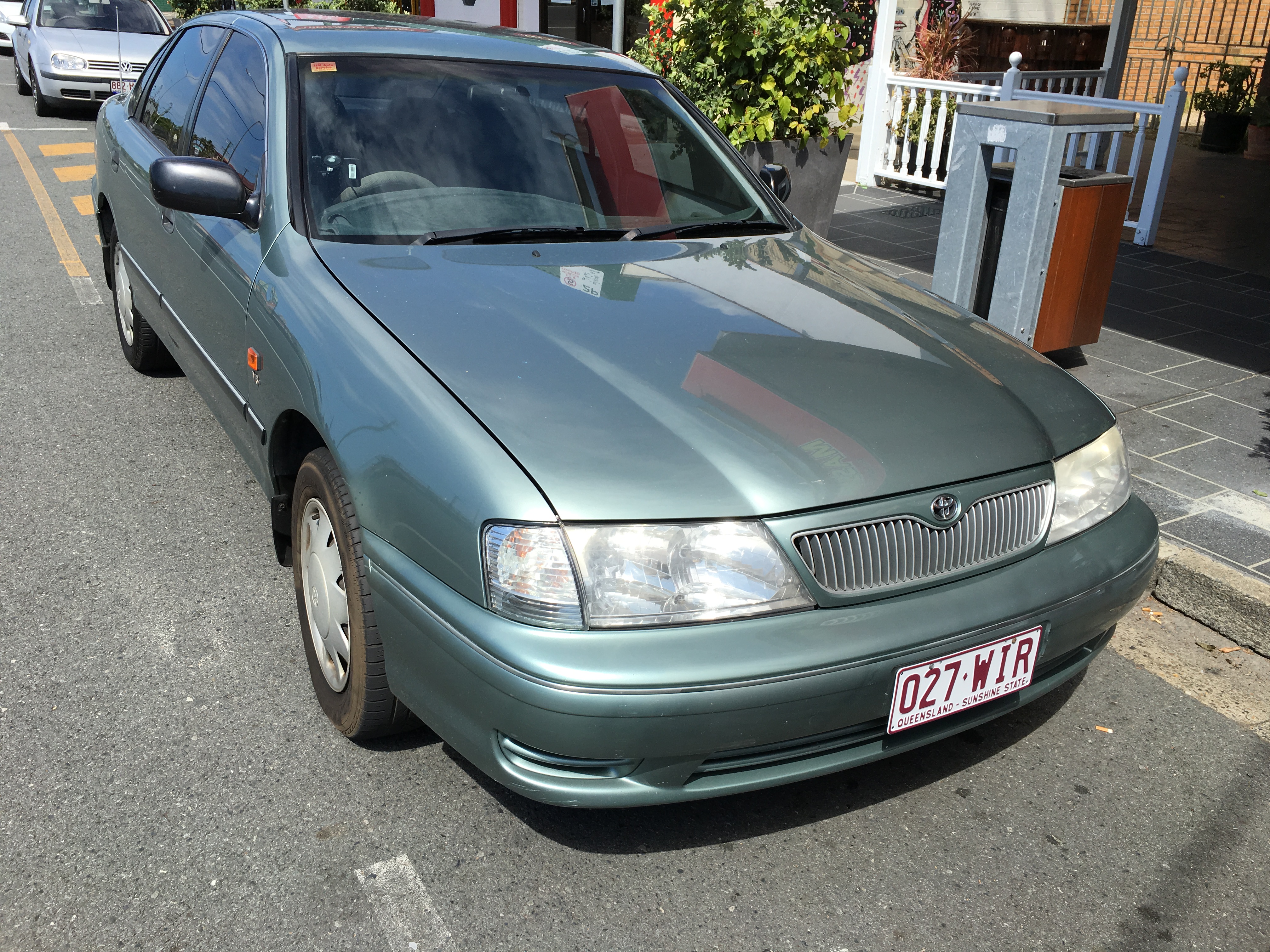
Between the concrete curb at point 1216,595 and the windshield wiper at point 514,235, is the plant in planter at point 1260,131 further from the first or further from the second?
the windshield wiper at point 514,235

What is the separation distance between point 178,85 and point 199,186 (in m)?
1.66

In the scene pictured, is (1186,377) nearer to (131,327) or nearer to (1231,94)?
(131,327)

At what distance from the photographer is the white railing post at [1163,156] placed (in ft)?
26.7

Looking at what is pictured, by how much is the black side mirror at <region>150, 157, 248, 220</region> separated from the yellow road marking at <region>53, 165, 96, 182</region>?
7828 millimetres

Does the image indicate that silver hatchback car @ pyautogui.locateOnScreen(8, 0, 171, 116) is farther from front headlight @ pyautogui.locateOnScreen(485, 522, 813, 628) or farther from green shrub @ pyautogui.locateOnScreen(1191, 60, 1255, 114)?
green shrub @ pyautogui.locateOnScreen(1191, 60, 1255, 114)

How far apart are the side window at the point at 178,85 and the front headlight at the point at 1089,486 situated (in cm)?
331

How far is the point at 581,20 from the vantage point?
52.2 feet

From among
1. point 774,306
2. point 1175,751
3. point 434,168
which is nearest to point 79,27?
point 434,168

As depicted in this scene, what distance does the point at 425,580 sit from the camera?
2209 mm

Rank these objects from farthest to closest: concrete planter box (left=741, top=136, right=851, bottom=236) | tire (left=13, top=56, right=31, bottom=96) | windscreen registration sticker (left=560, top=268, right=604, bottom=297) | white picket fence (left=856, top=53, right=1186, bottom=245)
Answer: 1. tire (left=13, top=56, right=31, bottom=96)
2. white picket fence (left=856, top=53, right=1186, bottom=245)
3. concrete planter box (left=741, top=136, right=851, bottom=236)
4. windscreen registration sticker (left=560, top=268, right=604, bottom=297)

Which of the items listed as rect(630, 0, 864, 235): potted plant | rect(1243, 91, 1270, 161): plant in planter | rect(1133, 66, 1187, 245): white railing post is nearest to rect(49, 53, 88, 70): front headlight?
rect(630, 0, 864, 235): potted plant

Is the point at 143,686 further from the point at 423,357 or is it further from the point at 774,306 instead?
the point at 774,306

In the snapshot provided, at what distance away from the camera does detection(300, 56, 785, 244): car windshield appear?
Answer: 3139 mm

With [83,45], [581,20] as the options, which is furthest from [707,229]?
[581,20]
